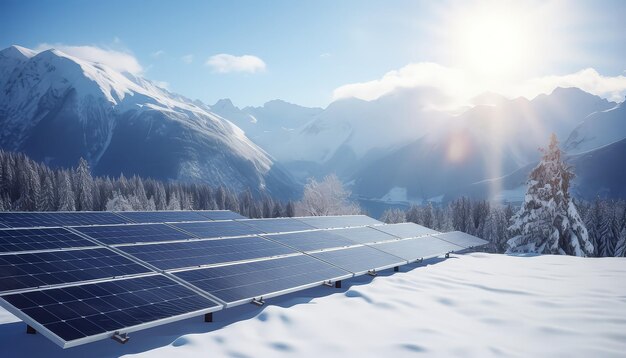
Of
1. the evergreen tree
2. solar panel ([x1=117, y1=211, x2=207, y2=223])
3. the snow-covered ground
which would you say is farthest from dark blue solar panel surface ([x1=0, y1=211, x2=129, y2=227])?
the evergreen tree

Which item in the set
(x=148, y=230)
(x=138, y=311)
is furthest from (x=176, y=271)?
(x=148, y=230)

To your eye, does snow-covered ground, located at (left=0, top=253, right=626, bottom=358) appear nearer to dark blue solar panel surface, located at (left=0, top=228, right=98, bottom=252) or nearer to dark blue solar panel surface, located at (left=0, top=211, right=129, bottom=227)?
dark blue solar panel surface, located at (left=0, top=228, right=98, bottom=252)

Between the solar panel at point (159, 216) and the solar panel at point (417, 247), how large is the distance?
956 cm

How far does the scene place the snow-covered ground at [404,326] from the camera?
8.73 metres

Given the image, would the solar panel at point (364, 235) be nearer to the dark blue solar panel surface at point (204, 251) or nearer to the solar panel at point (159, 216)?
the dark blue solar panel surface at point (204, 251)

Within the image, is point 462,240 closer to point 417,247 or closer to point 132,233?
point 417,247

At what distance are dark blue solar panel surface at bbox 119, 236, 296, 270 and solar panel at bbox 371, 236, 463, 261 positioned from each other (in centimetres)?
613

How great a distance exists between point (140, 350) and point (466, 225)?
108433mm

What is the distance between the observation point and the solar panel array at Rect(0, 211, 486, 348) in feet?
27.6

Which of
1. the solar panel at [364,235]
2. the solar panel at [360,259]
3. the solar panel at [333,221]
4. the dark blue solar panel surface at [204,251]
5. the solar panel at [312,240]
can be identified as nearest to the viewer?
the dark blue solar panel surface at [204,251]

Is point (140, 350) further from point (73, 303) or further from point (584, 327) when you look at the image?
point (584, 327)

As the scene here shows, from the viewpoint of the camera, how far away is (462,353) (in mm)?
8719

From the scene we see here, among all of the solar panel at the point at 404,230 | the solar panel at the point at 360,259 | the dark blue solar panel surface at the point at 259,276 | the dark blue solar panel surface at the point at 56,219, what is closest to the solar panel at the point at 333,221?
the solar panel at the point at 404,230

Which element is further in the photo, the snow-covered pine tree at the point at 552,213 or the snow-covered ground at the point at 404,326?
the snow-covered pine tree at the point at 552,213
